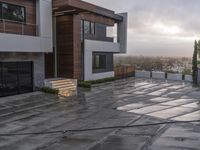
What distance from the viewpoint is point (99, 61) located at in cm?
3141

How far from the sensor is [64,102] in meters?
18.5

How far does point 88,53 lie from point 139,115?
14.9 metres

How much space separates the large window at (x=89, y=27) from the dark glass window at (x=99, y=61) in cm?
250

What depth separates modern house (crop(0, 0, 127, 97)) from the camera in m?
19.5

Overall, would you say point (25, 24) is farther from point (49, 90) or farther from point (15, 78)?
point (49, 90)

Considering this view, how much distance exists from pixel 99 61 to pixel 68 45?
642 cm

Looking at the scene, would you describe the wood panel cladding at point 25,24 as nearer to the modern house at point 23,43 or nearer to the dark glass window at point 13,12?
the modern house at point 23,43

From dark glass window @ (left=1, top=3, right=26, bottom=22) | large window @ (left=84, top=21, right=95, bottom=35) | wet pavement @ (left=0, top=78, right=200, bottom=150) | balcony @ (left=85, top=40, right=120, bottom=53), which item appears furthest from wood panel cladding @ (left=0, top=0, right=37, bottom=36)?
large window @ (left=84, top=21, right=95, bottom=35)

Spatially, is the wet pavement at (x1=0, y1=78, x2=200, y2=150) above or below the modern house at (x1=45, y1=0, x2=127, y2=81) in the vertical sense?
below

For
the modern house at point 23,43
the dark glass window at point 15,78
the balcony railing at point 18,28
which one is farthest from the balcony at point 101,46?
the dark glass window at point 15,78

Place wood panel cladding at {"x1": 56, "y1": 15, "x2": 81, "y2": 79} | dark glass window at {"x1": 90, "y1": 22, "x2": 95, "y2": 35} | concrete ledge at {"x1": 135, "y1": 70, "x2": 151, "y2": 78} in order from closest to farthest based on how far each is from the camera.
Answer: wood panel cladding at {"x1": 56, "y1": 15, "x2": 81, "y2": 79} → dark glass window at {"x1": 90, "y1": 22, "x2": 95, "y2": 35} → concrete ledge at {"x1": 135, "y1": 70, "x2": 151, "y2": 78}

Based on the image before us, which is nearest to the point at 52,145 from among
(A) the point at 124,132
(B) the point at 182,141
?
(A) the point at 124,132

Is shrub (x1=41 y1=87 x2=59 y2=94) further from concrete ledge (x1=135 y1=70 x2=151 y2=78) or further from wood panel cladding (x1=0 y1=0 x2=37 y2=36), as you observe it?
concrete ledge (x1=135 y1=70 x2=151 y2=78)

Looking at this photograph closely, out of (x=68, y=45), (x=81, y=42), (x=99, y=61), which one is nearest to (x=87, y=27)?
(x=81, y=42)
